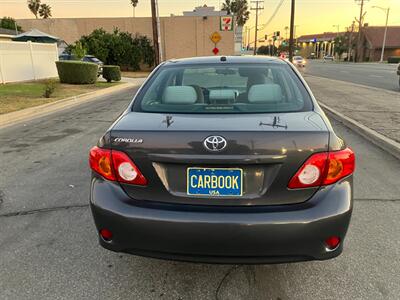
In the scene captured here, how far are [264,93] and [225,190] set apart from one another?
1.10 meters

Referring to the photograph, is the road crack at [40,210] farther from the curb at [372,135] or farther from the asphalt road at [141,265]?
the curb at [372,135]

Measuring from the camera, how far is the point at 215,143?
2307 millimetres

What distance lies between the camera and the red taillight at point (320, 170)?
2338 millimetres

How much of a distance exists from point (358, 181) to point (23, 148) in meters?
5.79

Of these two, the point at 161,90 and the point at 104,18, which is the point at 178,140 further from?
the point at 104,18

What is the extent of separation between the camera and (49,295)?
271cm

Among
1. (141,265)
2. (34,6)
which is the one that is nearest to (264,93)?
(141,265)

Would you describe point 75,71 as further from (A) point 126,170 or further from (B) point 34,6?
(B) point 34,6

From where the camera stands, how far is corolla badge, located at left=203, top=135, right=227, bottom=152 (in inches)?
90.5

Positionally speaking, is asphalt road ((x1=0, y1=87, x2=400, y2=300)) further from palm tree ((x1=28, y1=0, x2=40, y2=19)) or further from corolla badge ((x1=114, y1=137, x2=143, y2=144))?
palm tree ((x1=28, y1=0, x2=40, y2=19))

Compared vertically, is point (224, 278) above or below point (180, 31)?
below

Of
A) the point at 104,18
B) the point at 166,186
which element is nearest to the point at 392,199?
the point at 166,186

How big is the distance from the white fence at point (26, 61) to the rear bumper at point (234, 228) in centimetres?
1850

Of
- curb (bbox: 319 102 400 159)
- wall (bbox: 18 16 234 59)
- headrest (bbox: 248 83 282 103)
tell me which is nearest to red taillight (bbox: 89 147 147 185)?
headrest (bbox: 248 83 282 103)
